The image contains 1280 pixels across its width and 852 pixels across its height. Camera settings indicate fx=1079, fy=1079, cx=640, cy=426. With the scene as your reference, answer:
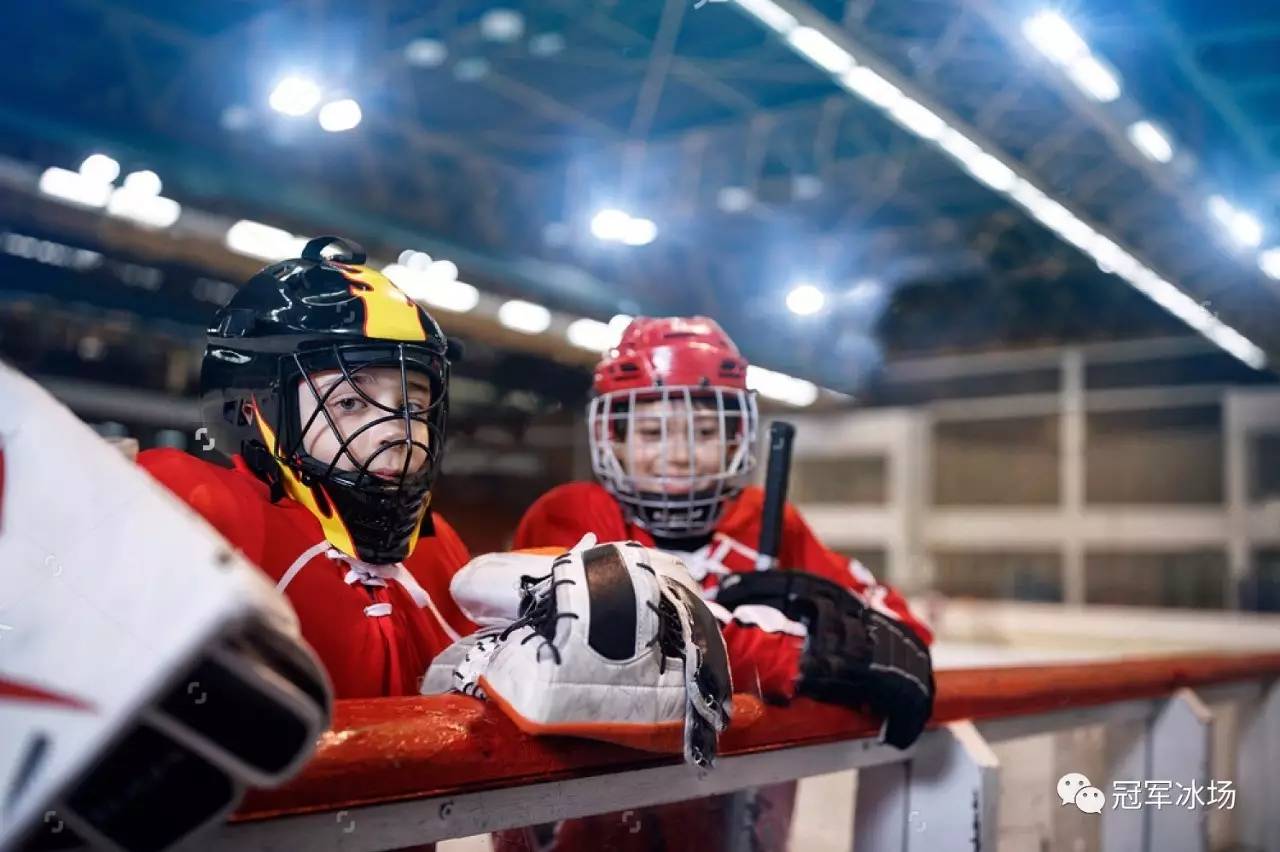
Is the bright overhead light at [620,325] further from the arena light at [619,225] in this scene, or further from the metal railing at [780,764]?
the arena light at [619,225]

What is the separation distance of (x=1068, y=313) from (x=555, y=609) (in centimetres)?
662

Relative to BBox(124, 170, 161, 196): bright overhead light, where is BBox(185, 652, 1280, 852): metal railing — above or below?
below

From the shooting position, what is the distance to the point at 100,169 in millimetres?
3408

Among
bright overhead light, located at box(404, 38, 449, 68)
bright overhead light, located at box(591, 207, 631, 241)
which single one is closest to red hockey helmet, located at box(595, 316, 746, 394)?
bright overhead light, located at box(404, 38, 449, 68)

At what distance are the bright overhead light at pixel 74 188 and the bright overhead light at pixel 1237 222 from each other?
3.98 m

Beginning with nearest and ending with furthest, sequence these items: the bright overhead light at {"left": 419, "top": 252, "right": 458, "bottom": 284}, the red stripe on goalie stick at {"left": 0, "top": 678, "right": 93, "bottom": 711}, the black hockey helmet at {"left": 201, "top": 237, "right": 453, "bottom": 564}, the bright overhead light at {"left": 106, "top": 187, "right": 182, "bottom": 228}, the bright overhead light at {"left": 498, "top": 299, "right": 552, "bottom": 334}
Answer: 1. the red stripe on goalie stick at {"left": 0, "top": 678, "right": 93, "bottom": 711}
2. the black hockey helmet at {"left": 201, "top": 237, "right": 453, "bottom": 564}
3. the bright overhead light at {"left": 498, "top": 299, "right": 552, "bottom": 334}
4. the bright overhead light at {"left": 106, "top": 187, "right": 182, "bottom": 228}
5. the bright overhead light at {"left": 419, "top": 252, "right": 458, "bottom": 284}

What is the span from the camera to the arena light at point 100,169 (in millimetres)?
3295

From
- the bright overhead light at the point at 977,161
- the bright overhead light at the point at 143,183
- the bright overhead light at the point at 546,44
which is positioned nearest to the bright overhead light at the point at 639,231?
the bright overhead light at the point at 546,44

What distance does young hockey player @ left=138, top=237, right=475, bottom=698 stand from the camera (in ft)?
2.84

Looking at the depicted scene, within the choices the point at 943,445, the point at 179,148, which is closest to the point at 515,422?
the point at 179,148

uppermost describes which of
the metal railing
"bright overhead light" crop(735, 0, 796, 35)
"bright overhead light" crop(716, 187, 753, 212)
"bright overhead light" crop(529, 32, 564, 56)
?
"bright overhead light" crop(529, 32, 564, 56)

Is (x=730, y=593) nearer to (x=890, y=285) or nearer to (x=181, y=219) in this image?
(x=181, y=219)

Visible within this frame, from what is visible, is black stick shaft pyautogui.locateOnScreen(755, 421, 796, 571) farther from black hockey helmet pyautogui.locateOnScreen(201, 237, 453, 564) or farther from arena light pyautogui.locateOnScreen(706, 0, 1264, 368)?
arena light pyautogui.locateOnScreen(706, 0, 1264, 368)

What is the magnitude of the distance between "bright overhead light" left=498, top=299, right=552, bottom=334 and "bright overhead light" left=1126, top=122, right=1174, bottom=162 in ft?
7.04
